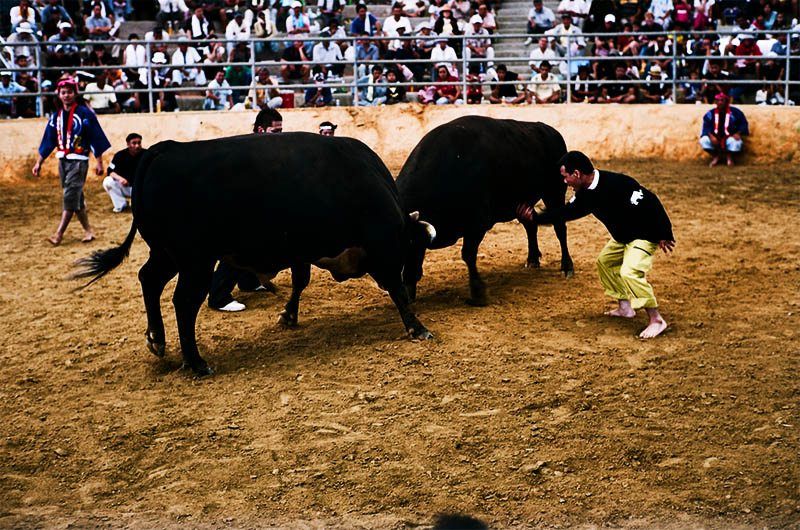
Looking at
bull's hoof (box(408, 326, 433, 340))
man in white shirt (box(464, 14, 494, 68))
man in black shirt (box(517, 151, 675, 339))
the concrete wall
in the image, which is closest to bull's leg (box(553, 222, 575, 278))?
man in black shirt (box(517, 151, 675, 339))

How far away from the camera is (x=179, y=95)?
57.8 ft

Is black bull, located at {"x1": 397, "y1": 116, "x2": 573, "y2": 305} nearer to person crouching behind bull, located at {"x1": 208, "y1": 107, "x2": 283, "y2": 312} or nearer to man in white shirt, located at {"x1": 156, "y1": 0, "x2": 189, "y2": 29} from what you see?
person crouching behind bull, located at {"x1": 208, "y1": 107, "x2": 283, "y2": 312}

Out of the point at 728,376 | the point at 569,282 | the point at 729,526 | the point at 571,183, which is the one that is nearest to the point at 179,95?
the point at 569,282

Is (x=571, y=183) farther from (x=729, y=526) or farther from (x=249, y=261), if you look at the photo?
(x=729, y=526)

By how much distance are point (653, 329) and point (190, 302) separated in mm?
3313

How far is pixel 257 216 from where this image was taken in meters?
7.05

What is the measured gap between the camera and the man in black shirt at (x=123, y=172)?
467 inches

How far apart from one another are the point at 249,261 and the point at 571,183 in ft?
7.75

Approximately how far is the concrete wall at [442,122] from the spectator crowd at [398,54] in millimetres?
457

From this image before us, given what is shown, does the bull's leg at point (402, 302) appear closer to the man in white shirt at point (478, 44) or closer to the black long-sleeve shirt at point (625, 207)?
the black long-sleeve shirt at point (625, 207)

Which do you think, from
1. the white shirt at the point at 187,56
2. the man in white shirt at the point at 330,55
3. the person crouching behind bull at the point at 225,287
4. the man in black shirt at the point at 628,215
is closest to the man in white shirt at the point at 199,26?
the white shirt at the point at 187,56

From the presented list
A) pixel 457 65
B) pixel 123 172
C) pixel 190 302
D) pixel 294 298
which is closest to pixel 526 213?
pixel 294 298

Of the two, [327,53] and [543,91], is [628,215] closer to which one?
[543,91]

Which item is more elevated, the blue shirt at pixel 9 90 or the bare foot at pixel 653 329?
the blue shirt at pixel 9 90
